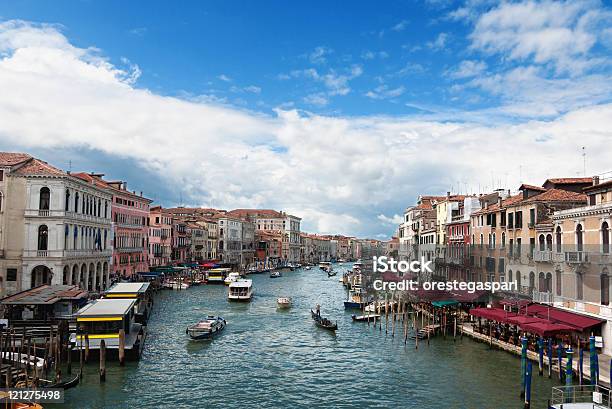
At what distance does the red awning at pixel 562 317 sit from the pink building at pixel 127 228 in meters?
37.1

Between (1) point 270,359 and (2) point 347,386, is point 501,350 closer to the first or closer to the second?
(2) point 347,386

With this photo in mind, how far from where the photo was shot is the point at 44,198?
32.6m

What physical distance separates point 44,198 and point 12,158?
346 centimetres

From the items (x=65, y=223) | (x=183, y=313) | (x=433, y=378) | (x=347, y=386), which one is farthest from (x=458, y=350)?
(x=65, y=223)

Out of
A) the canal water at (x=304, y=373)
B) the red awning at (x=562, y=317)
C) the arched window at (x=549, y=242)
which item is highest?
the arched window at (x=549, y=242)

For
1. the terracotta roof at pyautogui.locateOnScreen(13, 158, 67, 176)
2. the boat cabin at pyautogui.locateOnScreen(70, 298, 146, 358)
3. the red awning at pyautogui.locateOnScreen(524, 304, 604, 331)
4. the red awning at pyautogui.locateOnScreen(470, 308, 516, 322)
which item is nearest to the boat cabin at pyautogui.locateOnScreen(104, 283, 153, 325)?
the boat cabin at pyautogui.locateOnScreen(70, 298, 146, 358)

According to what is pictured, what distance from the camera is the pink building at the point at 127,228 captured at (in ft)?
165

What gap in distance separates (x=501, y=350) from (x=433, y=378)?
6029 millimetres

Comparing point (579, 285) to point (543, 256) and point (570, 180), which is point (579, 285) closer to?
point (543, 256)

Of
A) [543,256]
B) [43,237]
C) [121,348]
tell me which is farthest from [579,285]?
[43,237]

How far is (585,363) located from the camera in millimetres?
20625

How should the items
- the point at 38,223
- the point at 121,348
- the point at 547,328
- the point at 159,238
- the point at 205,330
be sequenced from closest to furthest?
the point at 547,328 → the point at 121,348 → the point at 205,330 → the point at 38,223 → the point at 159,238

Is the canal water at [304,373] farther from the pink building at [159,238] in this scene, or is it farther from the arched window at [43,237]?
the pink building at [159,238]

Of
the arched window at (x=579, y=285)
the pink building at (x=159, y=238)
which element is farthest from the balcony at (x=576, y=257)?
the pink building at (x=159, y=238)
